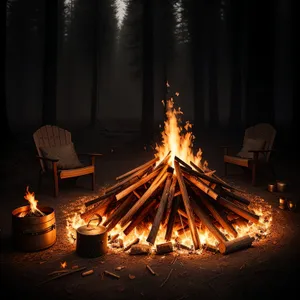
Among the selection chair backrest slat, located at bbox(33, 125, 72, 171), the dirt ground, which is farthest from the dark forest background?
the dirt ground

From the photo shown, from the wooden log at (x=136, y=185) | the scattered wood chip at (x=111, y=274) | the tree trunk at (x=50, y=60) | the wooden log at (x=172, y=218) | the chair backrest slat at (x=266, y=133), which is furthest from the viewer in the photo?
the tree trunk at (x=50, y=60)

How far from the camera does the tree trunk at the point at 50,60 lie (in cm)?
709

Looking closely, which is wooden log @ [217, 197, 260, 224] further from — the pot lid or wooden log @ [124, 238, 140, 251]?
the pot lid

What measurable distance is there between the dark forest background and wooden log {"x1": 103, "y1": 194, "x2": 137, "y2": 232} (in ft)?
14.2

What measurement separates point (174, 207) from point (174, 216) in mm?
118

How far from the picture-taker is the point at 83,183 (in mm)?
5277

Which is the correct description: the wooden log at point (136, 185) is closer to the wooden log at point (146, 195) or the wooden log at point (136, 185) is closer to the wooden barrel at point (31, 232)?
the wooden log at point (146, 195)

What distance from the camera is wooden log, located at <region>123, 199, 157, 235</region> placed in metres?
3.04

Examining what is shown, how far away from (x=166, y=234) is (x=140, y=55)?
18.6 feet

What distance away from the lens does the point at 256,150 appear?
516cm

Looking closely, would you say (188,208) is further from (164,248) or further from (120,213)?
(120,213)

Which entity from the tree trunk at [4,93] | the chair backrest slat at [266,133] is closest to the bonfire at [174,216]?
the chair backrest slat at [266,133]

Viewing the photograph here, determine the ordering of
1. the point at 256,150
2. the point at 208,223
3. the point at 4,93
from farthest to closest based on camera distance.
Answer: the point at 4,93 → the point at 256,150 → the point at 208,223

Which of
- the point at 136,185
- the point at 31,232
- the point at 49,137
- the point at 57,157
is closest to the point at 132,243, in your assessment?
the point at 136,185
